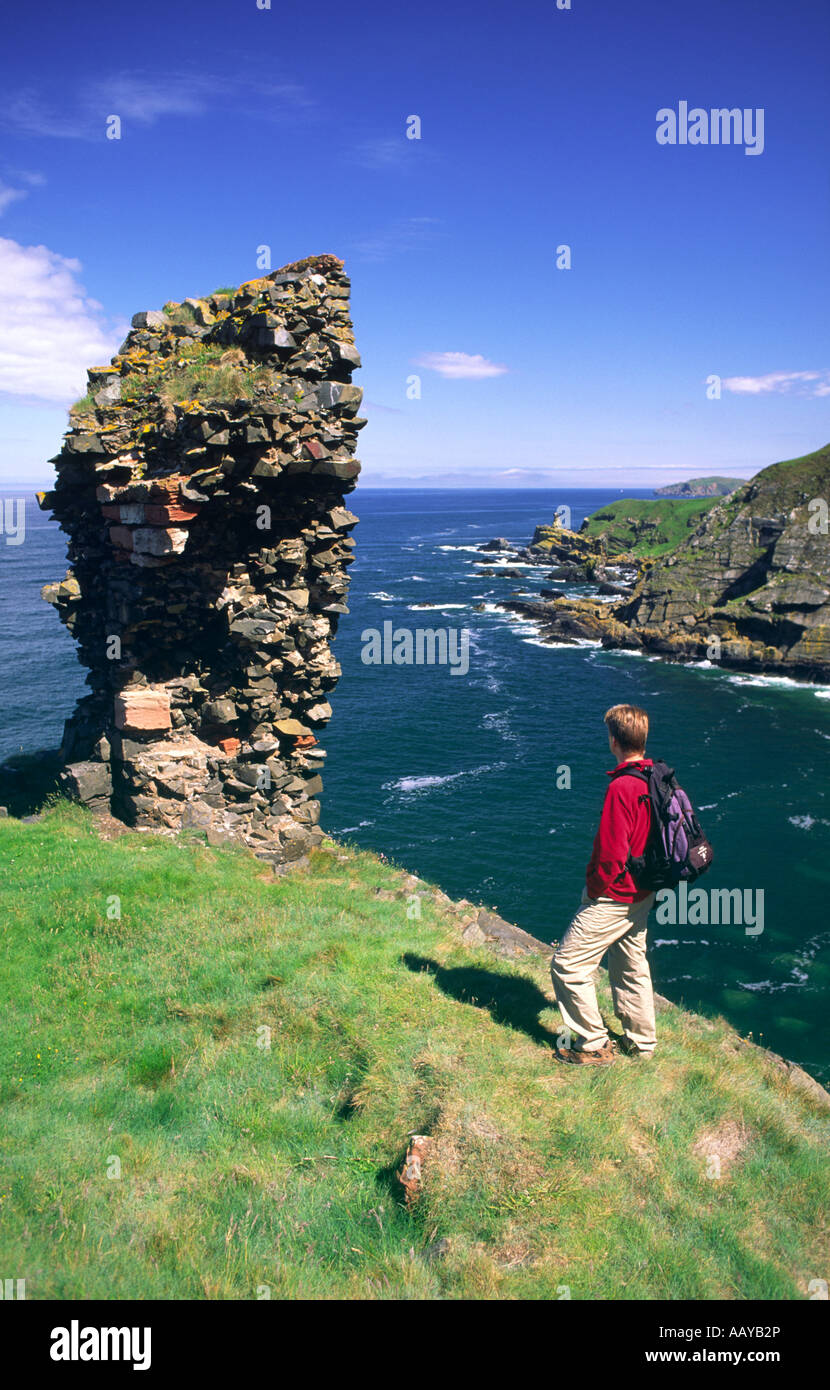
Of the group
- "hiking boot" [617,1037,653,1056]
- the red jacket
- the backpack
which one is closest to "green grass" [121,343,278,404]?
the red jacket

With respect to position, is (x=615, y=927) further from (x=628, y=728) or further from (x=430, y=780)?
(x=430, y=780)

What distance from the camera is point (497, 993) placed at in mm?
10367

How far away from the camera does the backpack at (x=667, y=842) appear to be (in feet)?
25.3

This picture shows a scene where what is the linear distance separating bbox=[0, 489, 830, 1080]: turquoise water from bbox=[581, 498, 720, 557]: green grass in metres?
66.9

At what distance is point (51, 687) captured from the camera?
59.1 m

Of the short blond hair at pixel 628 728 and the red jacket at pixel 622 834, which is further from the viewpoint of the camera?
the short blond hair at pixel 628 728

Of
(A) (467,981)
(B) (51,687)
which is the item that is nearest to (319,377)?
(A) (467,981)

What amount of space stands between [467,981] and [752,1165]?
13.9 ft

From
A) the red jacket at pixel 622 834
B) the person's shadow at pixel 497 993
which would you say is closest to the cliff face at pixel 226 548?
the person's shadow at pixel 497 993

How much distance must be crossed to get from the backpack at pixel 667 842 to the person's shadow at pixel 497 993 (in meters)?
2.54

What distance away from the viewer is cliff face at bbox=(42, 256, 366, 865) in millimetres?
16562

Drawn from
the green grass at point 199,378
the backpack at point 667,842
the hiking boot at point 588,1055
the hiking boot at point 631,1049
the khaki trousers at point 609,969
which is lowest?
the hiking boot at point 631,1049

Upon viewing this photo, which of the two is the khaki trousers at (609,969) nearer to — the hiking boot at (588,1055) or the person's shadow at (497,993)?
the hiking boot at (588,1055)

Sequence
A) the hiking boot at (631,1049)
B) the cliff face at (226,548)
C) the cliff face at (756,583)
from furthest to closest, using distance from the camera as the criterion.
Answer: the cliff face at (756,583), the cliff face at (226,548), the hiking boot at (631,1049)
